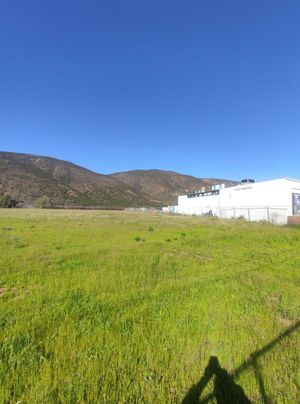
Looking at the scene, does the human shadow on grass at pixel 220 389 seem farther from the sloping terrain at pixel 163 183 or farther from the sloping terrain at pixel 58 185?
the sloping terrain at pixel 163 183

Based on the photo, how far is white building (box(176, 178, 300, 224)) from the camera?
29891 mm

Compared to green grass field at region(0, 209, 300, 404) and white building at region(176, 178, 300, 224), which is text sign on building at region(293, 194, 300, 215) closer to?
white building at region(176, 178, 300, 224)

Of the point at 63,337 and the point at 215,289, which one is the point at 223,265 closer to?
the point at 215,289

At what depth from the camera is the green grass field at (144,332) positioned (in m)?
2.53

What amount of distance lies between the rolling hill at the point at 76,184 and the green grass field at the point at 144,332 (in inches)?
3162

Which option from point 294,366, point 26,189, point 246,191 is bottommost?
point 294,366

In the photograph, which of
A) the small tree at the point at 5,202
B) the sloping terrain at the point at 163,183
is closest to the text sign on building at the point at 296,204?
the small tree at the point at 5,202

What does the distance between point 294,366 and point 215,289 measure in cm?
253

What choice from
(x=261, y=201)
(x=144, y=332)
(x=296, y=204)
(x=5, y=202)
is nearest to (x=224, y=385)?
(x=144, y=332)

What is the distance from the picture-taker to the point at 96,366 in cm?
278

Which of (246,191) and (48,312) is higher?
(246,191)

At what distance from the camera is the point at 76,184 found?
116812mm

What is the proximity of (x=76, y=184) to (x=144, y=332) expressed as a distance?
120 m

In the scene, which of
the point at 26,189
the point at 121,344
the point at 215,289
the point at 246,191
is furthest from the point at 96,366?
the point at 26,189
